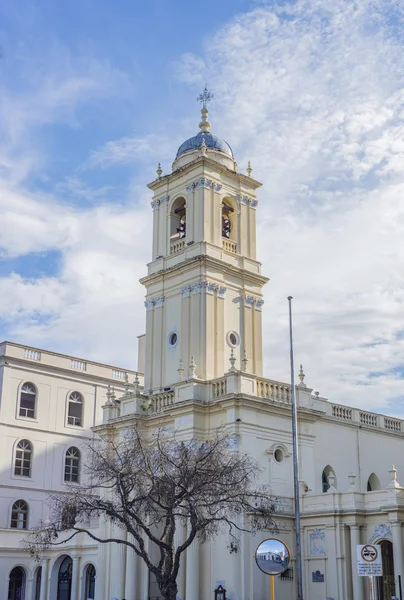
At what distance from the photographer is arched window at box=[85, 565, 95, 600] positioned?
40062 mm

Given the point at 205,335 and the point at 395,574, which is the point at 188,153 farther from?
the point at 395,574

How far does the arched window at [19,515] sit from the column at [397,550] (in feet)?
84.9

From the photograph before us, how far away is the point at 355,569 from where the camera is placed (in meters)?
31.3

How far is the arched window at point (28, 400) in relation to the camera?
50781 millimetres

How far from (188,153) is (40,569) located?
24.5 meters

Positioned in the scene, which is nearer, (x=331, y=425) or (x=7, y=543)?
(x=331, y=425)

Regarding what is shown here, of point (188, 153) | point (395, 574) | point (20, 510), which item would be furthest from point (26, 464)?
point (395, 574)

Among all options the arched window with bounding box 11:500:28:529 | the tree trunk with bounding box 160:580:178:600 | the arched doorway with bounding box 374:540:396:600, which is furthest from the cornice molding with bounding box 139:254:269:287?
the tree trunk with bounding box 160:580:178:600

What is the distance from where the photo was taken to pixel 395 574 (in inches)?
1179

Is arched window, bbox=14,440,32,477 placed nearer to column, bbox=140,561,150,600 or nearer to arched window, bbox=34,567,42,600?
arched window, bbox=34,567,42,600

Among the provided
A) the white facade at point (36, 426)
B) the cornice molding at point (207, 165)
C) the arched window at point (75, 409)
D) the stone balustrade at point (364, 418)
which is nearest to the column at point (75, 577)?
the white facade at point (36, 426)

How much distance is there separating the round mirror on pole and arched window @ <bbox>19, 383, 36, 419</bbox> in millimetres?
31861

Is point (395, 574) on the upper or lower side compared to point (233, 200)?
lower

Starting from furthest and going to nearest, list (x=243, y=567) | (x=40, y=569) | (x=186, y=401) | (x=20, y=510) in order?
1. (x=20, y=510)
2. (x=40, y=569)
3. (x=186, y=401)
4. (x=243, y=567)
